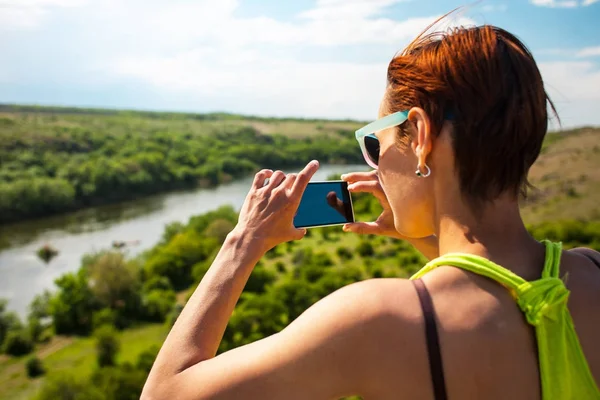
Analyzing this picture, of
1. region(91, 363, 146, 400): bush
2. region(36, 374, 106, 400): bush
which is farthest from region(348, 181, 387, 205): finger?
Result: region(36, 374, 106, 400): bush

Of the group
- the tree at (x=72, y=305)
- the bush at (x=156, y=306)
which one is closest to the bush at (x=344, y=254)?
the bush at (x=156, y=306)

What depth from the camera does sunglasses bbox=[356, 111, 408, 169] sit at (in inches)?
39.1

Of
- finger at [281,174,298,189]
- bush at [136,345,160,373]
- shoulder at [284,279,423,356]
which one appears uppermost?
finger at [281,174,298,189]

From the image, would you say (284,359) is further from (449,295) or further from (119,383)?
(119,383)

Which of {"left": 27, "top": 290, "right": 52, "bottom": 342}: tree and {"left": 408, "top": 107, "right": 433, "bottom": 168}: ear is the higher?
{"left": 408, "top": 107, "right": 433, "bottom": 168}: ear

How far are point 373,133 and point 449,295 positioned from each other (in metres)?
0.39

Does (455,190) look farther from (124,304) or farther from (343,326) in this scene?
(124,304)

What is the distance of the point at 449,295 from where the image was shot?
842 mm

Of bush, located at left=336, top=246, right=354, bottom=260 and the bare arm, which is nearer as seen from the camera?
the bare arm

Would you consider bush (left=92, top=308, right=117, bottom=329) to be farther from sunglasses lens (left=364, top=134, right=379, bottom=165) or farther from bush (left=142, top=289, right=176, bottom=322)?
sunglasses lens (left=364, top=134, right=379, bottom=165)

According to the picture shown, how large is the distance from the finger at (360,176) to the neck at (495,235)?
1.57ft

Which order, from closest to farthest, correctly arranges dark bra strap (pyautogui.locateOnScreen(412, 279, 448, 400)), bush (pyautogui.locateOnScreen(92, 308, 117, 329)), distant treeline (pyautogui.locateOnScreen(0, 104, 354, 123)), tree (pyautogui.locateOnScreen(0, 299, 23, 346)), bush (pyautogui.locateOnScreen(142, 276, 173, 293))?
dark bra strap (pyautogui.locateOnScreen(412, 279, 448, 400))
tree (pyautogui.locateOnScreen(0, 299, 23, 346))
bush (pyautogui.locateOnScreen(92, 308, 117, 329))
bush (pyautogui.locateOnScreen(142, 276, 173, 293))
distant treeline (pyautogui.locateOnScreen(0, 104, 354, 123))

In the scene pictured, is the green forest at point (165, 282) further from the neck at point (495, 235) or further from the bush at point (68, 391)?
the neck at point (495, 235)

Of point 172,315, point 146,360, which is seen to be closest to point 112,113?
point 172,315
